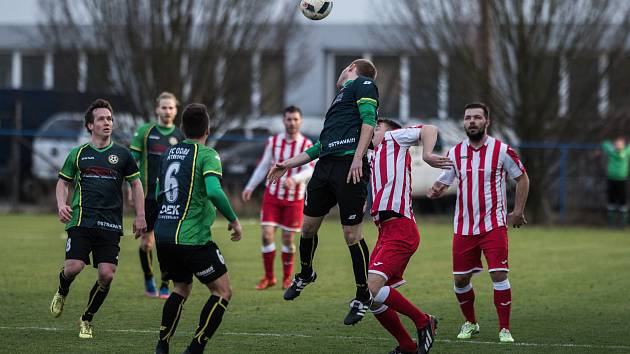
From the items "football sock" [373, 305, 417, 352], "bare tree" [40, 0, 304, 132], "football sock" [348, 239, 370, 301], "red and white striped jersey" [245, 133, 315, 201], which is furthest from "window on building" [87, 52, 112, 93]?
"football sock" [373, 305, 417, 352]

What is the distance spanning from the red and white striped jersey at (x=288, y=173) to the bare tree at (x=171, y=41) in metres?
12.1

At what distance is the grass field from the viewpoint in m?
9.06

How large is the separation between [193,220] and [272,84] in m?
21.4

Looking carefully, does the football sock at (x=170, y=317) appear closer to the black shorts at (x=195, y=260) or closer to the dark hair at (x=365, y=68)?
the black shorts at (x=195, y=260)

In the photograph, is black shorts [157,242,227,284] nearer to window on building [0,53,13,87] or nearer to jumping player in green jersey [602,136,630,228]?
jumping player in green jersey [602,136,630,228]

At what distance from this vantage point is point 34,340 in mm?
9102

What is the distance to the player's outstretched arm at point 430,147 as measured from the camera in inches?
339

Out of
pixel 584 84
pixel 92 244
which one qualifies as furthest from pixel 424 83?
pixel 92 244

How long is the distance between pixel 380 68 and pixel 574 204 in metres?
9.83

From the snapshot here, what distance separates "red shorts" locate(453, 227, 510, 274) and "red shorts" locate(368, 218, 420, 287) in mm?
847

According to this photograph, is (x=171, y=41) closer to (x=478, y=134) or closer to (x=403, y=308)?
(x=478, y=134)

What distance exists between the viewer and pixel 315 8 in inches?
403

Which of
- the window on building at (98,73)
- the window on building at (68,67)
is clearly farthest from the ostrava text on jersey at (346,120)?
the window on building at (68,67)

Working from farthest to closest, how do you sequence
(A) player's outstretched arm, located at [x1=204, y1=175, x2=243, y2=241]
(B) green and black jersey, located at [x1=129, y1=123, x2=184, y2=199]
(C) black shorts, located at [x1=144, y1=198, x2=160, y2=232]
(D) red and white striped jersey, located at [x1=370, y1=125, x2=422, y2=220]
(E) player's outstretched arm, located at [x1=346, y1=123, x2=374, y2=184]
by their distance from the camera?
(B) green and black jersey, located at [x1=129, y1=123, x2=184, y2=199], (C) black shorts, located at [x1=144, y1=198, x2=160, y2=232], (E) player's outstretched arm, located at [x1=346, y1=123, x2=374, y2=184], (D) red and white striped jersey, located at [x1=370, y1=125, x2=422, y2=220], (A) player's outstretched arm, located at [x1=204, y1=175, x2=243, y2=241]
